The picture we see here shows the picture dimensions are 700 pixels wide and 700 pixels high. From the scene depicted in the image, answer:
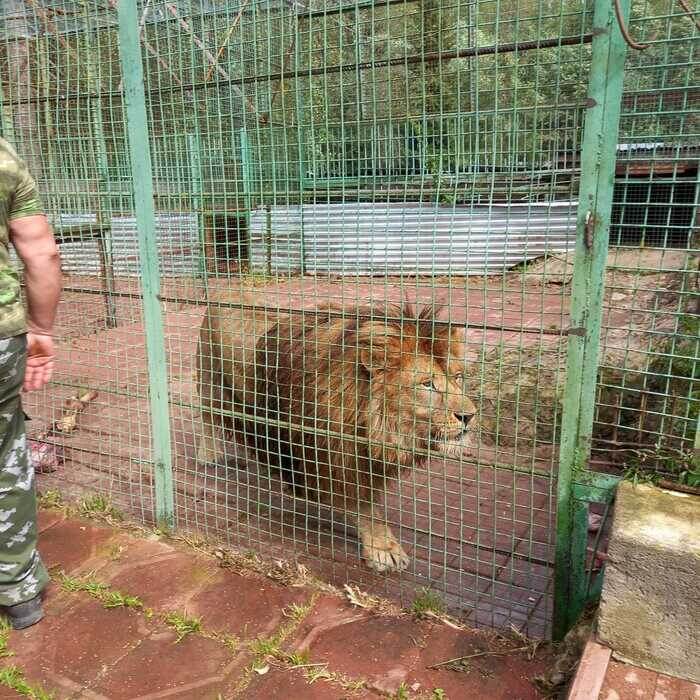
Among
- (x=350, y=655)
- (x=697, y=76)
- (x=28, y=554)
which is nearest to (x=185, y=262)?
(x=28, y=554)

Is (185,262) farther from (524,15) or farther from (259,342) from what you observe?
(524,15)

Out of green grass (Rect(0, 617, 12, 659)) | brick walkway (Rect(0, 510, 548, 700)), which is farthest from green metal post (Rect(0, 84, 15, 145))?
green grass (Rect(0, 617, 12, 659))

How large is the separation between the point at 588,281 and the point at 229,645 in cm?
201

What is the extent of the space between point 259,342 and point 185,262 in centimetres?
57

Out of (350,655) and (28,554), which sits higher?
(28,554)

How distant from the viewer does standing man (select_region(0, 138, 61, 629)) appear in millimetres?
2545

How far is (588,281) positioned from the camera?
226 centimetres

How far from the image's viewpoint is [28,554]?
2.83 m

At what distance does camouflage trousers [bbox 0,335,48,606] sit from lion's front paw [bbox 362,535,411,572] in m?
1.56

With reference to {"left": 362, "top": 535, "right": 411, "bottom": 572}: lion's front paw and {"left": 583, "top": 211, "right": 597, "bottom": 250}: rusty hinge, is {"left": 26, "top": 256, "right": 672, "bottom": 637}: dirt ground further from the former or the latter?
{"left": 583, "top": 211, "right": 597, "bottom": 250}: rusty hinge

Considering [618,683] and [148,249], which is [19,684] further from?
[618,683]

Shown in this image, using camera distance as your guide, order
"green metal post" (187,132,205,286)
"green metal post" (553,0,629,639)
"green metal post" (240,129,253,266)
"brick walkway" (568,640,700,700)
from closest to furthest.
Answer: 1. "brick walkway" (568,640,700,700)
2. "green metal post" (553,0,629,639)
3. "green metal post" (240,129,253,266)
4. "green metal post" (187,132,205,286)

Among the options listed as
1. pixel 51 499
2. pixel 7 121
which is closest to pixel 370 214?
pixel 7 121

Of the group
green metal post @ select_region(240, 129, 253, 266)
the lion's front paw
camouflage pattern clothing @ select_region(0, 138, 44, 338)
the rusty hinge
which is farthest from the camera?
the lion's front paw
